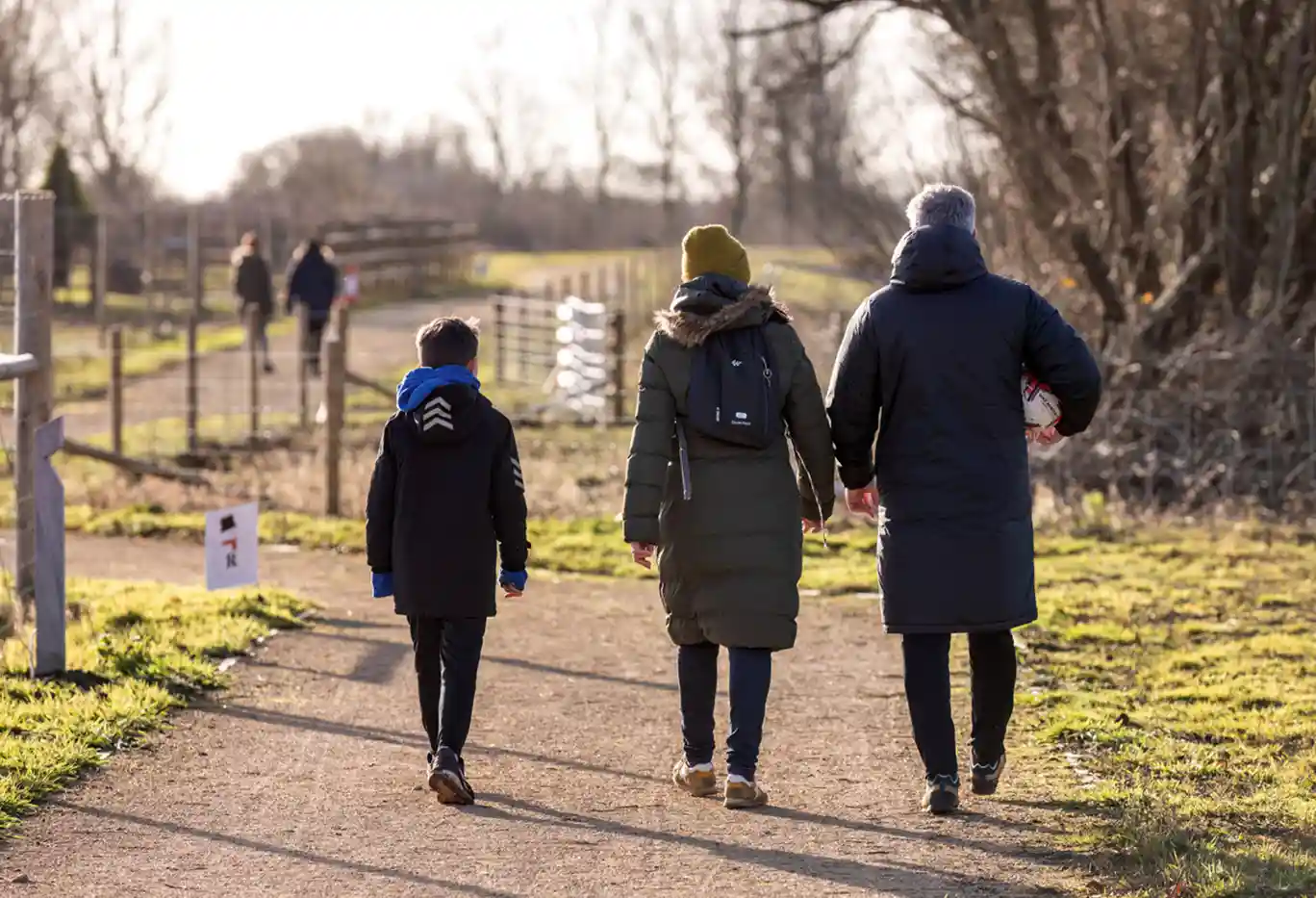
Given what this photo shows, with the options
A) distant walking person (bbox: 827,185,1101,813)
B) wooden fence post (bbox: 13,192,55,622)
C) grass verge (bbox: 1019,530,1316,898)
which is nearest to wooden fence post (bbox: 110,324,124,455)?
grass verge (bbox: 1019,530,1316,898)

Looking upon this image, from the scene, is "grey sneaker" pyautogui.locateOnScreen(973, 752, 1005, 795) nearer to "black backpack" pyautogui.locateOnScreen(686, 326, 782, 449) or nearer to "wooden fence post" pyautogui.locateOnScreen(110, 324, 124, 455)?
"black backpack" pyautogui.locateOnScreen(686, 326, 782, 449)

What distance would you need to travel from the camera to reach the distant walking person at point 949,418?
665 cm

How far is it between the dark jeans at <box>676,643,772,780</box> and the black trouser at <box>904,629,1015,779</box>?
0.47m

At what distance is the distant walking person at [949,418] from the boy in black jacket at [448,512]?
1188 mm

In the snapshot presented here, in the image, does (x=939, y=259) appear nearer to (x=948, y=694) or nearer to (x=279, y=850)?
(x=948, y=694)

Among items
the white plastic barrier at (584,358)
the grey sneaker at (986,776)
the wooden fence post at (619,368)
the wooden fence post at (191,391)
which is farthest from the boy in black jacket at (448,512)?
the white plastic barrier at (584,358)

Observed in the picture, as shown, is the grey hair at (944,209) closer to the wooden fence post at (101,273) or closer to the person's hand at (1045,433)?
the person's hand at (1045,433)

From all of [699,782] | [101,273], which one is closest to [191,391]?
[699,782]

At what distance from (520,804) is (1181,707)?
3011 millimetres

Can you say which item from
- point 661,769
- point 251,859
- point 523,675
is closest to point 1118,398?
point 523,675

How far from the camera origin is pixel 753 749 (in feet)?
22.5

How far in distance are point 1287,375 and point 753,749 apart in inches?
389

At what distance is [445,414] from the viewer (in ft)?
23.0

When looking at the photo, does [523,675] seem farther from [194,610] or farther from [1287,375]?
[1287,375]
